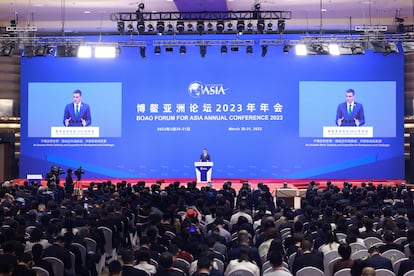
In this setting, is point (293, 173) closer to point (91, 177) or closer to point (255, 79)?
point (255, 79)

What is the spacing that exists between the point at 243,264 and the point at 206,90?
14.8m

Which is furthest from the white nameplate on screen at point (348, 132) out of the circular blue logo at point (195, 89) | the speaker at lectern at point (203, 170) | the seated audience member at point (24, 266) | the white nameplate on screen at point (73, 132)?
the seated audience member at point (24, 266)

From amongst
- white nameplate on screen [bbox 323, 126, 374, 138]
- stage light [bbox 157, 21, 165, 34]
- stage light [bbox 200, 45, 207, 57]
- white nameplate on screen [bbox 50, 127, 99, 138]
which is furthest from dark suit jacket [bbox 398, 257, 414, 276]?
white nameplate on screen [bbox 50, 127, 99, 138]

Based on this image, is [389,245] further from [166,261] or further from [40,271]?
[40,271]

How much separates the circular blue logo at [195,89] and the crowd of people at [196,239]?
8287mm

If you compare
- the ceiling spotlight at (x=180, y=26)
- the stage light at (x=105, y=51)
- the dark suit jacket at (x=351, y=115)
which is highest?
the ceiling spotlight at (x=180, y=26)

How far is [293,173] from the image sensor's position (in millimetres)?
20969

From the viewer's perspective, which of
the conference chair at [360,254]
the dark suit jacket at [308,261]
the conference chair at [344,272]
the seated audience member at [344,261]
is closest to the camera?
the conference chair at [344,272]

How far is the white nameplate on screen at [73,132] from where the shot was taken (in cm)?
2125

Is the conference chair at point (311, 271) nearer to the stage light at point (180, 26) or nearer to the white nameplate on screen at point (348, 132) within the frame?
the stage light at point (180, 26)

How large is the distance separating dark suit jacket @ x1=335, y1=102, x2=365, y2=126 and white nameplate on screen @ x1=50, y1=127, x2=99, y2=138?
7.72 meters

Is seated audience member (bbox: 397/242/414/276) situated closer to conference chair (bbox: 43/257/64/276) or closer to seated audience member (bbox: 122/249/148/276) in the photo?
seated audience member (bbox: 122/249/148/276)

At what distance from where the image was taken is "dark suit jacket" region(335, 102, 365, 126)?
2086 cm

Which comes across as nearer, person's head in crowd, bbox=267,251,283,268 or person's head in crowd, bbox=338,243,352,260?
person's head in crowd, bbox=267,251,283,268
